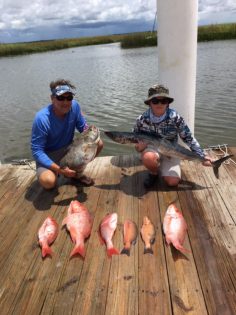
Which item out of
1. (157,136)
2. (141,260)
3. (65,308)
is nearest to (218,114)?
(157,136)

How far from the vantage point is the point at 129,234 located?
3.71 m

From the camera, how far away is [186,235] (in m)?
3.68

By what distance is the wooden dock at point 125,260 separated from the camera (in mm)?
2828

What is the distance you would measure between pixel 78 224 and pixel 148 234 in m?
0.83

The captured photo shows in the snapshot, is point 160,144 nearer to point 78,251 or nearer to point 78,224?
point 78,224

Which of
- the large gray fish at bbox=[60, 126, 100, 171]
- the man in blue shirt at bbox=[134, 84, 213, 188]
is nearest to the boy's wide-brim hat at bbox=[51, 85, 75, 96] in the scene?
the large gray fish at bbox=[60, 126, 100, 171]

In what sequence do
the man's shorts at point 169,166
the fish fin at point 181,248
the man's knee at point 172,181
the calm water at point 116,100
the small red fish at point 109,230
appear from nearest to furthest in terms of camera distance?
the fish fin at point 181,248, the small red fish at point 109,230, the man's knee at point 172,181, the man's shorts at point 169,166, the calm water at point 116,100

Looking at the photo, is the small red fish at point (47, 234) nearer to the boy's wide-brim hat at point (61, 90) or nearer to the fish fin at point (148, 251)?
the fish fin at point (148, 251)

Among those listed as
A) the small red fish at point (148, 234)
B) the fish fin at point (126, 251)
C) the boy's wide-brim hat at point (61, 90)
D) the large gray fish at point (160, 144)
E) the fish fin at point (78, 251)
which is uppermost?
the boy's wide-brim hat at point (61, 90)

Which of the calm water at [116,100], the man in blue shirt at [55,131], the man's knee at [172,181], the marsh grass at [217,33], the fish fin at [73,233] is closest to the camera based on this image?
the fish fin at [73,233]

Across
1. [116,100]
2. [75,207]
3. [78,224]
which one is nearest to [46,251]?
[78,224]

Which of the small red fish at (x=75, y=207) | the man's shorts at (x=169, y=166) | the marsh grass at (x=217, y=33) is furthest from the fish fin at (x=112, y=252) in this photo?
the marsh grass at (x=217, y=33)

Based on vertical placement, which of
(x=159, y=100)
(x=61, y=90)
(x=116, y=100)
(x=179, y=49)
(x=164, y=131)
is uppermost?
(x=179, y=49)

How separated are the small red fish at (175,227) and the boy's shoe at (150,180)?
89 cm
